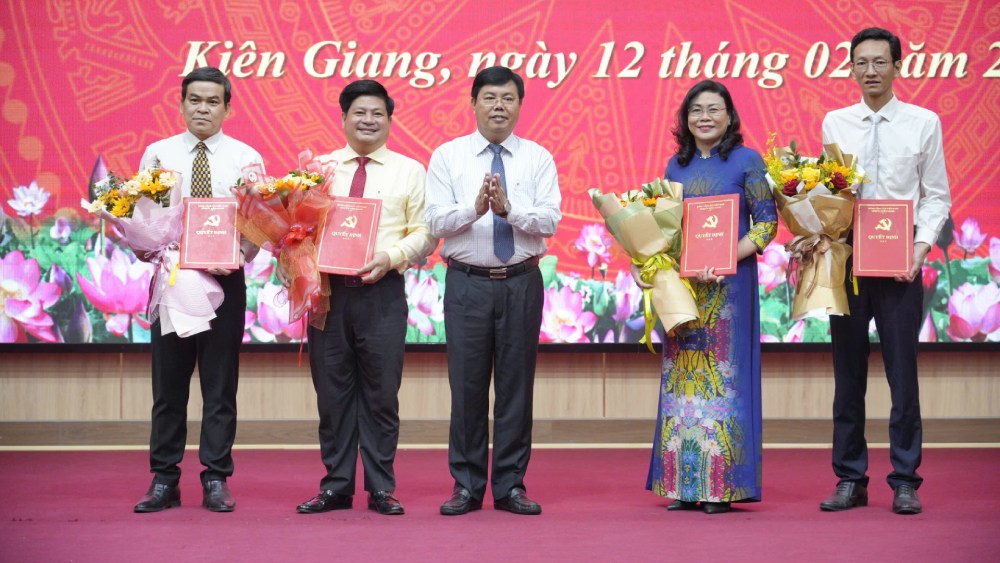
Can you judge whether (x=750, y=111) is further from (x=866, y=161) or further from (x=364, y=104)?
(x=364, y=104)

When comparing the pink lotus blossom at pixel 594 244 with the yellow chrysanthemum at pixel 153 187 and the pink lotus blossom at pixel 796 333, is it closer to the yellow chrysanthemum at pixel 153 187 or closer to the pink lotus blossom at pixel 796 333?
the pink lotus blossom at pixel 796 333

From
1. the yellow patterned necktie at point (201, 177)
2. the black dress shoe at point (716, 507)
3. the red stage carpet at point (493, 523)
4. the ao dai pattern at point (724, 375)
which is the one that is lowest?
the red stage carpet at point (493, 523)

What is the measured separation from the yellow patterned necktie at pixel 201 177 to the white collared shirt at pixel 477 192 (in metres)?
0.74

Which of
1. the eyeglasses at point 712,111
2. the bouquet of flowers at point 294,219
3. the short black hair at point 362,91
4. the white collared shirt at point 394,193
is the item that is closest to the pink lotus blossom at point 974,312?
the eyeglasses at point 712,111

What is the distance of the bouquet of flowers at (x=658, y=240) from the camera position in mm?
3469

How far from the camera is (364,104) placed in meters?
3.55

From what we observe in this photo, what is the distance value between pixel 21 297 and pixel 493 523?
2.75 m

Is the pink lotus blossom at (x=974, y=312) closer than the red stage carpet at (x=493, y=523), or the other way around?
the red stage carpet at (x=493, y=523)

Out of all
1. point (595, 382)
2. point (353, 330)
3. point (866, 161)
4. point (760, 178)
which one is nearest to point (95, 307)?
point (353, 330)

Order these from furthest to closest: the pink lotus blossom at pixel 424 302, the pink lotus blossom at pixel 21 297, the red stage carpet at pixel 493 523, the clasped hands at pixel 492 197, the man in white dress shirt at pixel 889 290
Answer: the pink lotus blossom at pixel 424 302 → the pink lotus blossom at pixel 21 297 → the man in white dress shirt at pixel 889 290 → the clasped hands at pixel 492 197 → the red stage carpet at pixel 493 523

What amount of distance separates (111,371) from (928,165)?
3653 millimetres

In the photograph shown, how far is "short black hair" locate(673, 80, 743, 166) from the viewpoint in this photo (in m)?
3.52

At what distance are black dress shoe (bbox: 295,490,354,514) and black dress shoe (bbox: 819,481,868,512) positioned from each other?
5.21 feet

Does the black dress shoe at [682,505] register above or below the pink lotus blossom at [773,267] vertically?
below
